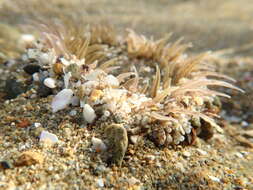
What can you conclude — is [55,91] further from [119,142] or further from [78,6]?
[78,6]

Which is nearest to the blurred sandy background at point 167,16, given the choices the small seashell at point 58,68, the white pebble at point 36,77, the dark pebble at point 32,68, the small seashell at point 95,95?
the dark pebble at point 32,68

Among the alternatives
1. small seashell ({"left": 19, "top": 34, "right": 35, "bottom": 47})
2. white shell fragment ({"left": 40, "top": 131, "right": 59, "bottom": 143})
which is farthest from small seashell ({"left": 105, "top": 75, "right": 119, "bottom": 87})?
small seashell ({"left": 19, "top": 34, "right": 35, "bottom": 47})

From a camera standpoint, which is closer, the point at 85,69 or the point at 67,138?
the point at 67,138

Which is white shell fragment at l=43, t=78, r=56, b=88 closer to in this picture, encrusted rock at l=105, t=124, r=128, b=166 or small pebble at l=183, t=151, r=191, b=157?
encrusted rock at l=105, t=124, r=128, b=166

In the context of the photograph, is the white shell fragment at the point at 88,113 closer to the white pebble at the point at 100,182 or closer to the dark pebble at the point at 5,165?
the white pebble at the point at 100,182

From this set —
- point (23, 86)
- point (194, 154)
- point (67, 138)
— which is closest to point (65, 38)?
point (23, 86)

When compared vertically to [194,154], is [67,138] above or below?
below
